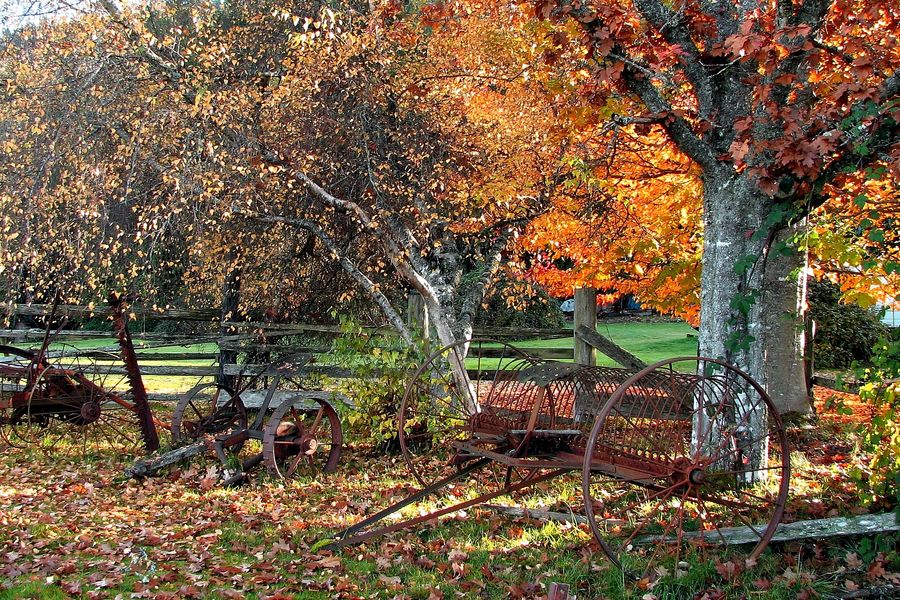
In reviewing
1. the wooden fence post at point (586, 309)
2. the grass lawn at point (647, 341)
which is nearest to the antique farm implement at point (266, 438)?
the wooden fence post at point (586, 309)

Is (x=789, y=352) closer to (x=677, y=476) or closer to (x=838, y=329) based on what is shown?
(x=677, y=476)

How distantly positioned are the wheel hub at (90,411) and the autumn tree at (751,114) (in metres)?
7.22

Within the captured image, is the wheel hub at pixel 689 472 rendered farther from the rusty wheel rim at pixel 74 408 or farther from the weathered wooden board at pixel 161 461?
the rusty wheel rim at pixel 74 408

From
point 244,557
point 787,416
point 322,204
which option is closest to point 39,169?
point 322,204

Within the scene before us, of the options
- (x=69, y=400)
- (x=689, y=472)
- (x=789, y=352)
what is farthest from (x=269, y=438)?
(x=789, y=352)

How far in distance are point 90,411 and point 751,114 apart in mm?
8329

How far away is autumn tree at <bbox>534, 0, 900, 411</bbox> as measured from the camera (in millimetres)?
5727

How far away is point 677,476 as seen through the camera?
503cm

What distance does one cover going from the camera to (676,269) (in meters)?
9.43

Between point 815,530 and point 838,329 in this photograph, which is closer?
point 815,530

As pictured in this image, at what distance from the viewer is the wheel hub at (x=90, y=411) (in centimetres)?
966

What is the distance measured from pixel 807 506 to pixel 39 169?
8.63m

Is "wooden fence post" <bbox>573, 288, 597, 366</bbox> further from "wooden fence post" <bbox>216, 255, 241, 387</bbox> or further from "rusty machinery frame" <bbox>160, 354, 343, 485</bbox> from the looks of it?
"wooden fence post" <bbox>216, 255, 241, 387</bbox>

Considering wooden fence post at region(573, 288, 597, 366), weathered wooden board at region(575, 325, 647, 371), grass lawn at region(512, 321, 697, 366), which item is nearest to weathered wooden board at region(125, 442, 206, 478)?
weathered wooden board at region(575, 325, 647, 371)
